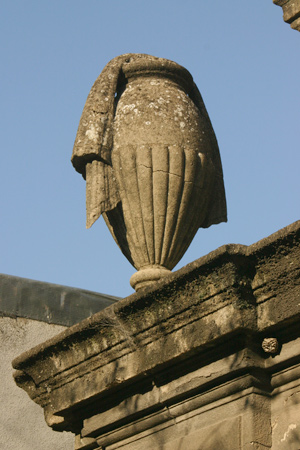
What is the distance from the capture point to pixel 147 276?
4.77 metres

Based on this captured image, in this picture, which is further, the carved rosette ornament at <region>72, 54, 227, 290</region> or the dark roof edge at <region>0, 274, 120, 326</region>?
the dark roof edge at <region>0, 274, 120, 326</region>

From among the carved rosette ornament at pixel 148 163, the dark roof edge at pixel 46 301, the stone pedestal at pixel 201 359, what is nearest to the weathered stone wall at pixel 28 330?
the dark roof edge at pixel 46 301

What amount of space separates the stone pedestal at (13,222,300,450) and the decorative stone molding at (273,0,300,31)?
1.64 m

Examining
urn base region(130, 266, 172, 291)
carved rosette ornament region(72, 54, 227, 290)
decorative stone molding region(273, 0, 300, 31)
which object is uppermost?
decorative stone molding region(273, 0, 300, 31)

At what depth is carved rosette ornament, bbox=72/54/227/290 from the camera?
4.88 m

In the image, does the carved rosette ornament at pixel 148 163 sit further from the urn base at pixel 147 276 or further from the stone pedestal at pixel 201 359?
the stone pedestal at pixel 201 359

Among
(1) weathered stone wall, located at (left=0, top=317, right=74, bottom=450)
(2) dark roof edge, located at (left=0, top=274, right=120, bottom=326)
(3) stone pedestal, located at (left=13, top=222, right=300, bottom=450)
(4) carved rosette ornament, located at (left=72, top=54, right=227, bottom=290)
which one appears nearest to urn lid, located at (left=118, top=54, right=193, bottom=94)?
(4) carved rosette ornament, located at (left=72, top=54, right=227, bottom=290)

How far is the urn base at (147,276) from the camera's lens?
4758 millimetres

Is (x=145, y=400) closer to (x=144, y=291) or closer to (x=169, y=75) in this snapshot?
(x=144, y=291)

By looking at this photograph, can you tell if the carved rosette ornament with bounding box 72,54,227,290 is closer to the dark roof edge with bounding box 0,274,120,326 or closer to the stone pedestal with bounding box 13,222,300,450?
the stone pedestal with bounding box 13,222,300,450

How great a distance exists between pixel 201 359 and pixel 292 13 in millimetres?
2167

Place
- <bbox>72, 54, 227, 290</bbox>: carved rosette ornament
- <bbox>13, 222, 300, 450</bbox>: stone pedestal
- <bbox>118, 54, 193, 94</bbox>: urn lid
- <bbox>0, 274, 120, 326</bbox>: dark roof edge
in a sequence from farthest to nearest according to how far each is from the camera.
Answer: <bbox>0, 274, 120, 326</bbox>: dark roof edge < <bbox>118, 54, 193, 94</bbox>: urn lid < <bbox>72, 54, 227, 290</bbox>: carved rosette ornament < <bbox>13, 222, 300, 450</bbox>: stone pedestal

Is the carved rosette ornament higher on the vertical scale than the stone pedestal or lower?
higher

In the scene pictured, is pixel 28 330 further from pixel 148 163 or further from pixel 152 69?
pixel 148 163
